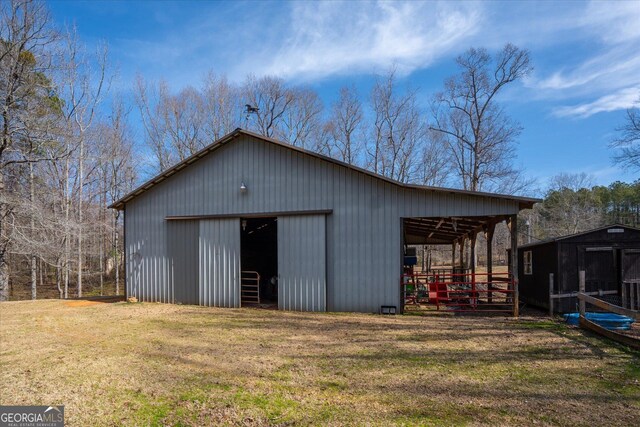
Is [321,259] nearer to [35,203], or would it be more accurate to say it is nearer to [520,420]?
[520,420]

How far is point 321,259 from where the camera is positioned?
11.4 metres

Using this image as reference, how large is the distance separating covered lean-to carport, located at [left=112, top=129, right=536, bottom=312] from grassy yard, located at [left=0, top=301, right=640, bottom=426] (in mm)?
2254

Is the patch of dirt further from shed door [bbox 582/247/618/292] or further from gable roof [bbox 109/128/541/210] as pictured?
shed door [bbox 582/247/618/292]

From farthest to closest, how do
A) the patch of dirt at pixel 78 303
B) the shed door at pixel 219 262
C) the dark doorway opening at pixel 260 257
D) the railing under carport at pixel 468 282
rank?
the dark doorway opening at pixel 260 257 → the patch of dirt at pixel 78 303 → the shed door at pixel 219 262 → the railing under carport at pixel 468 282

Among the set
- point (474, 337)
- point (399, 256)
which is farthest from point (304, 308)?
point (474, 337)

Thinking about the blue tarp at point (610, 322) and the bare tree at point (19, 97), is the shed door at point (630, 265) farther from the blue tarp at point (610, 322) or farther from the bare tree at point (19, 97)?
the bare tree at point (19, 97)

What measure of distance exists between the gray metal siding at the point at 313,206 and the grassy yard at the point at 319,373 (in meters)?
2.07

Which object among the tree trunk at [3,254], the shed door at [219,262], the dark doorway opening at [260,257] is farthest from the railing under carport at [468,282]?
the tree trunk at [3,254]

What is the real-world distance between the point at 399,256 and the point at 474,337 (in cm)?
338

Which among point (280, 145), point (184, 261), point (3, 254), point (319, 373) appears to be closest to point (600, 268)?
point (280, 145)

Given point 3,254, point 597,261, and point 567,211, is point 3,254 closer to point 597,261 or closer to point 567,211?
point 597,261

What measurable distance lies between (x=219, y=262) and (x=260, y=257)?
442 cm

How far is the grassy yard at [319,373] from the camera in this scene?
158 inches

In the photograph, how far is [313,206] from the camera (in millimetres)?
11625
